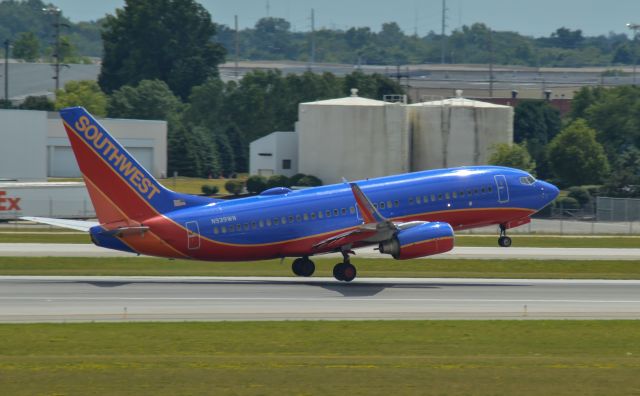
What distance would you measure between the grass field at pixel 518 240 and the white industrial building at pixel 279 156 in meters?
44.6

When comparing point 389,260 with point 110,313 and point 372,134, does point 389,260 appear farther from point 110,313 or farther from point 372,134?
point 372,134

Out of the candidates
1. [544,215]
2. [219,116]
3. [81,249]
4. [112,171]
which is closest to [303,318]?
[112,171]

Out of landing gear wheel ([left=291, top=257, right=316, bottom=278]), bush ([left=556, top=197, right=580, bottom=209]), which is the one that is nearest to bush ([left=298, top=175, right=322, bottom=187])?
bush ([left=556, top=197, right=580, bottom=209])

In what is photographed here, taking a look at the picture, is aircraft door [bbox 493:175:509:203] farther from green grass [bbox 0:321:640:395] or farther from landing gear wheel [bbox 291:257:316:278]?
green grass [bbox 0:321:640:395]

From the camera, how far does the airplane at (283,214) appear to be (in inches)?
1799

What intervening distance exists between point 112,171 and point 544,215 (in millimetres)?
63142

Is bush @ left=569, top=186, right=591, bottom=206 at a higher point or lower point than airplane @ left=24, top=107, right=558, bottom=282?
lower

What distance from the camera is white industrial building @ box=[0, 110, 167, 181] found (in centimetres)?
10494

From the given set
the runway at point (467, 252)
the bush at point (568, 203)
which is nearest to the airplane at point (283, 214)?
the runway at point (467, 252)

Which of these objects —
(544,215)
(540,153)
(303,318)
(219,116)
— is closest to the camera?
(303,318)

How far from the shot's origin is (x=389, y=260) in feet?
192

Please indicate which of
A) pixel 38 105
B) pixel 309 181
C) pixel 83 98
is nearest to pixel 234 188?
pixel 309 181

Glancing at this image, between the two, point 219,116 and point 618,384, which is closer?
point 618,384

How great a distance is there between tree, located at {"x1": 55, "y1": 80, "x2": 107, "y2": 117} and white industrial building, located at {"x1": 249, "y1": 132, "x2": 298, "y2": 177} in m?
51.6
